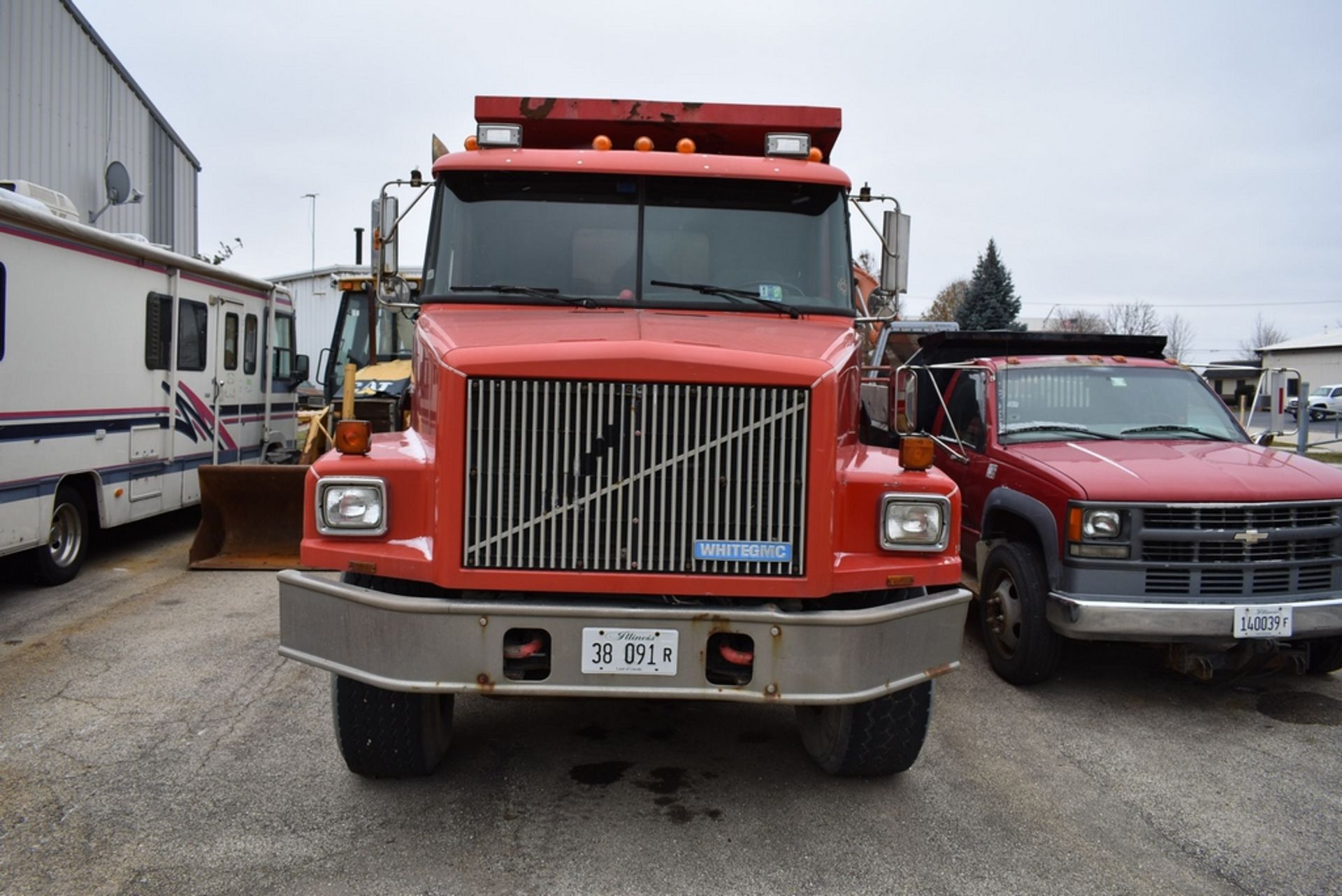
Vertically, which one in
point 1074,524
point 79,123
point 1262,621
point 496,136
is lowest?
point 1262,621

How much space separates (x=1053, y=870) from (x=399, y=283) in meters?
3.96

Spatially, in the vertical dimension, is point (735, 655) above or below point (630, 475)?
below

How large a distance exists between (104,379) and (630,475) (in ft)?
22.0

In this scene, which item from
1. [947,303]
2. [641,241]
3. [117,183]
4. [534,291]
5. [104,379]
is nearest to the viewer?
[534,291]

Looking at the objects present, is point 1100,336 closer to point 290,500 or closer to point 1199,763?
point 1199,763

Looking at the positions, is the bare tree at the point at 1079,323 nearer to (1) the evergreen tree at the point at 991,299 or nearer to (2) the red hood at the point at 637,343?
(1) the evergreen tree at the point at 991,299

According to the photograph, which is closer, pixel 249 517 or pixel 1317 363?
pixel 249 517

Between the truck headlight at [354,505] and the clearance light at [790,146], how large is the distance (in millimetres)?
2698

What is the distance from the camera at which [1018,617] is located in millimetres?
5820

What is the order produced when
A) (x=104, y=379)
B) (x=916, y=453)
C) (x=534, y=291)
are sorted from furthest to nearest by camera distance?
(x=104, y=379) < (x=534, y=291) < (x=916, y=453)

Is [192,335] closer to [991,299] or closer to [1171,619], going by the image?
[1171,619]

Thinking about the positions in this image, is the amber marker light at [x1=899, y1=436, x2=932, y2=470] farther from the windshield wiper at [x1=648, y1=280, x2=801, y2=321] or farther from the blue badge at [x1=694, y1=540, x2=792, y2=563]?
the windshield wiper at [x1=648, y1=280, x2=801, y2=321]

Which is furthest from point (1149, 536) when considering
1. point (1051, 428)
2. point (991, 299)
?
point (991, 299)

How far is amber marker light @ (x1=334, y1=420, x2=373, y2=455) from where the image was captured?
3.75 metres
